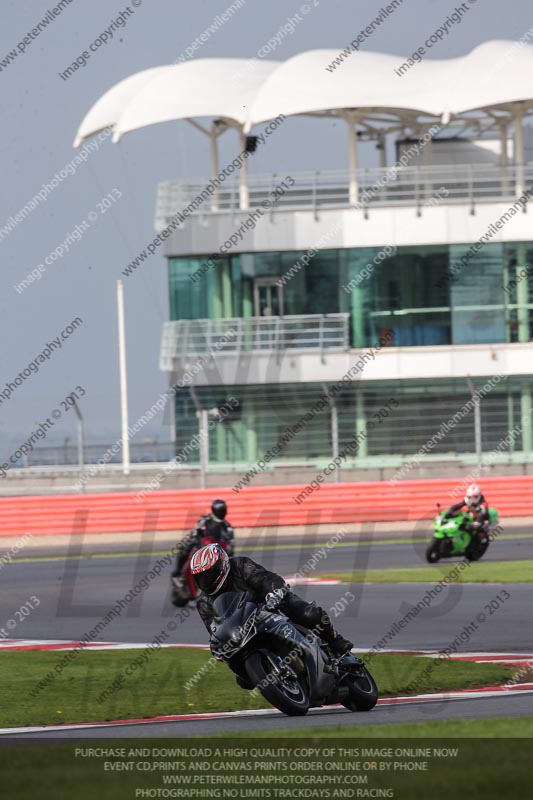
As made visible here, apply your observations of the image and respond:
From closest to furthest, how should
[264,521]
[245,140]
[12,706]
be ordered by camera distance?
[12,706] < [264,521] < [245,140]

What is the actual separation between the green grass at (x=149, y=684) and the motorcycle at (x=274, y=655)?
146 cm

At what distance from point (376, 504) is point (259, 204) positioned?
16.7 meters

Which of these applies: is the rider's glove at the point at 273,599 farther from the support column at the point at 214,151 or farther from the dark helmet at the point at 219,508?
the support column at the point at 214,151

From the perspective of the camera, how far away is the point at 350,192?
45688mm

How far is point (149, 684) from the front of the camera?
12.5 m

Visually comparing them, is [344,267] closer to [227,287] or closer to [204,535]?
[227,287]

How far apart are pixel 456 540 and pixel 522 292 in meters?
21.5

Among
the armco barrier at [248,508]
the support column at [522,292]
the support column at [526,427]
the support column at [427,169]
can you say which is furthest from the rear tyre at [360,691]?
the support column at [427,169]

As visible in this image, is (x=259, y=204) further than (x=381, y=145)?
No

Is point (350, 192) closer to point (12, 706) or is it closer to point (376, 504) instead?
point (376, 504)

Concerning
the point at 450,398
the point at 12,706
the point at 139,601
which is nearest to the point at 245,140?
the point at 450,398

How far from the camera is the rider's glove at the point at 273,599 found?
9664 millimetres

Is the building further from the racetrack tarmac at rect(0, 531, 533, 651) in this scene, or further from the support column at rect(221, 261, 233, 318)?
the racetrack tarmac at rect(0, 531, 533, 651)

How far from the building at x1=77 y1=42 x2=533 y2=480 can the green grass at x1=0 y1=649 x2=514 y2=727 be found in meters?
27.9
